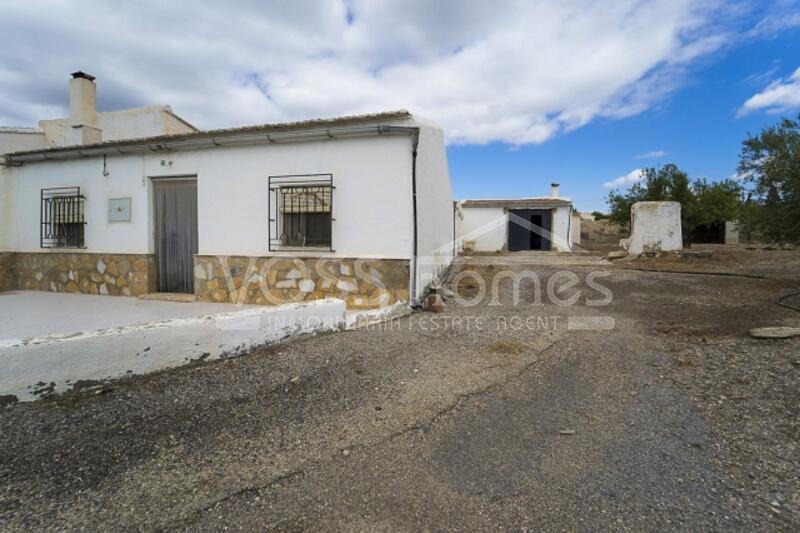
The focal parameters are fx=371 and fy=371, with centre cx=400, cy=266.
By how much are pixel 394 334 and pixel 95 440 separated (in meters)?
3.28

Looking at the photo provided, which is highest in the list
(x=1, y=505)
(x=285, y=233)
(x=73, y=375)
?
(x=285, y=233)

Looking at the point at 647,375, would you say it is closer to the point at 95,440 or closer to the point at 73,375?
the point at 95,440

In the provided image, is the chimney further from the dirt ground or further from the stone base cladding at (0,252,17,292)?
the dirt ground

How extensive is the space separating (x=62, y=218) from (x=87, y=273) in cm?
133

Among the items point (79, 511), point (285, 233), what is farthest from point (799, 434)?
point (285, 233)

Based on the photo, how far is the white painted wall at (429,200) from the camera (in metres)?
6.64

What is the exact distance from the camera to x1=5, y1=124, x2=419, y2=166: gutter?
5828 millimetres

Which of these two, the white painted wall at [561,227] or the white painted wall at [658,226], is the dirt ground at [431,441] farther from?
the white painted wall at [561,227]

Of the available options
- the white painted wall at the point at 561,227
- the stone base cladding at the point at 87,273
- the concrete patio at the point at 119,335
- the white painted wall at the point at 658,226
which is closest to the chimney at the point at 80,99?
the stone base cladding at the point at 87,273

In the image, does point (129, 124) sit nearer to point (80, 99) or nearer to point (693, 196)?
point (80, 99)

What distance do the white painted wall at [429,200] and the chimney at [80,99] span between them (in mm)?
9590

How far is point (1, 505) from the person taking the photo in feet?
6.56

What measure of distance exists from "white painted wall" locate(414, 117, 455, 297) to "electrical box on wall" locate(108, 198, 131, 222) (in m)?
5.54

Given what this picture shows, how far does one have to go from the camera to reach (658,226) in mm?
13109
